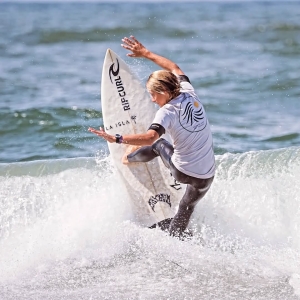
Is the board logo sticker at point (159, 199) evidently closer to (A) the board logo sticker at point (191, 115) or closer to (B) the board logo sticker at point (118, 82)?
(B) the board logo sticker at point (118, 82)

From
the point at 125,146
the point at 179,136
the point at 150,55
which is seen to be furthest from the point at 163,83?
the point at 125,146

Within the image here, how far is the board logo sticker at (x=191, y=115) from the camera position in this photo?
18.0ft

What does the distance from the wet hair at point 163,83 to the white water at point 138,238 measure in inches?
56.0

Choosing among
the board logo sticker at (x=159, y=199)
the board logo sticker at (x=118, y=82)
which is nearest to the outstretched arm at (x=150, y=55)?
the board logo sticker at (x=118, y=82)

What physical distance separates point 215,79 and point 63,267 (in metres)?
10.3

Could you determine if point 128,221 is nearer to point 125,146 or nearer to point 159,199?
point 159,199

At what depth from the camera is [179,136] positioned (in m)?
5.56

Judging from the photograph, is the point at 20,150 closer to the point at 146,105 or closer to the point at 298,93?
the point at 146,105

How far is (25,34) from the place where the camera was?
2828 centimetres

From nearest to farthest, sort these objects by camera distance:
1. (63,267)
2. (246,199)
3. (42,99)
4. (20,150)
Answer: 1. (63,267)
2. (246,199)
3. (20,150)
4. (42,99)

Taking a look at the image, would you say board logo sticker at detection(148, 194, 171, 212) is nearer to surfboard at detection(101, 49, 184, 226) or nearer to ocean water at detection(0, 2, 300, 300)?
surfboard at detection(101, 49, 184, 226)

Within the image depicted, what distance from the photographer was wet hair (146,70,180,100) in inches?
213

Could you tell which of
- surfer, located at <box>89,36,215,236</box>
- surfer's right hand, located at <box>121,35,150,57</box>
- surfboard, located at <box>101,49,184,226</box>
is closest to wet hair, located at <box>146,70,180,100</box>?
surfer, located at <box>89,36,215,236</box>

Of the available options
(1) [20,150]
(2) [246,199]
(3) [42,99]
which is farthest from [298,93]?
(2) [246,199]
